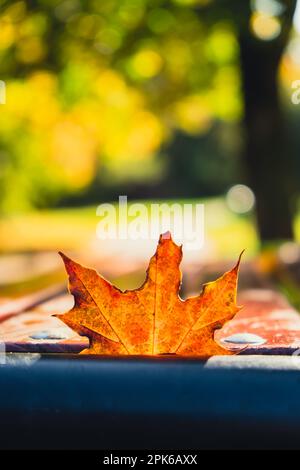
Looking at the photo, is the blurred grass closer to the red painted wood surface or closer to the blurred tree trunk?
the blurred tree trunk

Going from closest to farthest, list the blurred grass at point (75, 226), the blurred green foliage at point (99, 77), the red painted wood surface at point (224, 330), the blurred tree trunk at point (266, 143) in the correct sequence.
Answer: the red painted wood surface at point (224, 330) < the blurred green foliage at point (99, 77) < the blurred tree trunk at point (266, 143) < the blurred grass at point (75, 226)

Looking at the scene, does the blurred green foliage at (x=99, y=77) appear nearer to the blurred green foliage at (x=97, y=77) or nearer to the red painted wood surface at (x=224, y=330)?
the blurred green foliage at (x=97, y=77)

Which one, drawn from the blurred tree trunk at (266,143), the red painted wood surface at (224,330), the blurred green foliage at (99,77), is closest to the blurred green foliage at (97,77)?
the blurred green foliage at (99,77)

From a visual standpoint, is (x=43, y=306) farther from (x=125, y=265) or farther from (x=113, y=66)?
(x=113, y=66)

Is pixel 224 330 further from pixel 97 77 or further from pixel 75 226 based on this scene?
pixel 75 226

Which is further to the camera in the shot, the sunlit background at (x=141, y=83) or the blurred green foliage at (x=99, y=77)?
the blurred green foliage at (x=99, y=77)

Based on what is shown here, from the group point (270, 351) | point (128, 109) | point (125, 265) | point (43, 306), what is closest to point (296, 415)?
point (270, 351)
